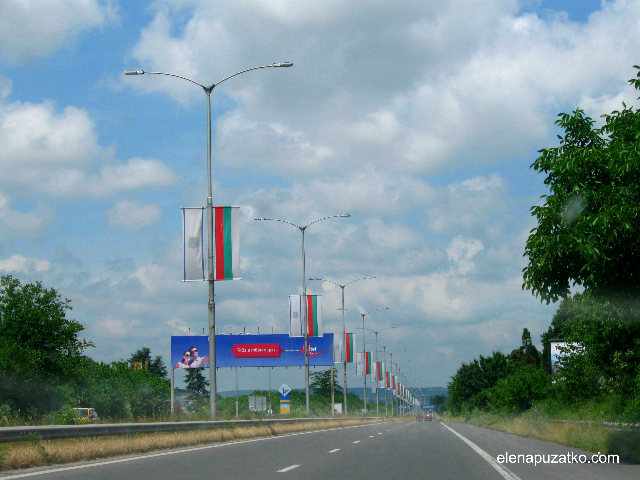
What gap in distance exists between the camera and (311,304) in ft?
173

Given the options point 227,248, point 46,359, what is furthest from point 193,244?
point 46,359

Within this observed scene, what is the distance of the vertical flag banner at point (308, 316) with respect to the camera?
51750mm

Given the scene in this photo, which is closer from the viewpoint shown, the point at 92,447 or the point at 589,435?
the point at 92,447

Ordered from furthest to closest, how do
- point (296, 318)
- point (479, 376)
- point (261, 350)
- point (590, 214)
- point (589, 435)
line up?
1. point (479, 376)
2. point (261, 350)
3. point (296, 318)
4. point (589, 435)
5. point (590, 214)

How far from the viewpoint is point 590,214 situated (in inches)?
643

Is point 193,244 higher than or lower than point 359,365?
higher

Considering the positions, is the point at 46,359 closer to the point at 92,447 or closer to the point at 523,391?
the point at 523,391

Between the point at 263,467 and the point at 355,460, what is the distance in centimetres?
284

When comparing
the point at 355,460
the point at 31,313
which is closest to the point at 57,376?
the point at 31,313

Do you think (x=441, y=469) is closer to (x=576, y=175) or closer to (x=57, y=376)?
(x=576, y=175)

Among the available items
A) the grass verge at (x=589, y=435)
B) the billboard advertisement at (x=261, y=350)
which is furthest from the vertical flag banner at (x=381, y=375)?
the grass verge at (x=589, y=435)

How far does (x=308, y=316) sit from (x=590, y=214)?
36892mm

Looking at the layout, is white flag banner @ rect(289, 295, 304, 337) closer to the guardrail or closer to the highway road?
the guardrail

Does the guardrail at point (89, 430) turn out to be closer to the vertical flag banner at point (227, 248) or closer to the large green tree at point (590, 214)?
the vertical flag banner at point (227, 248)
